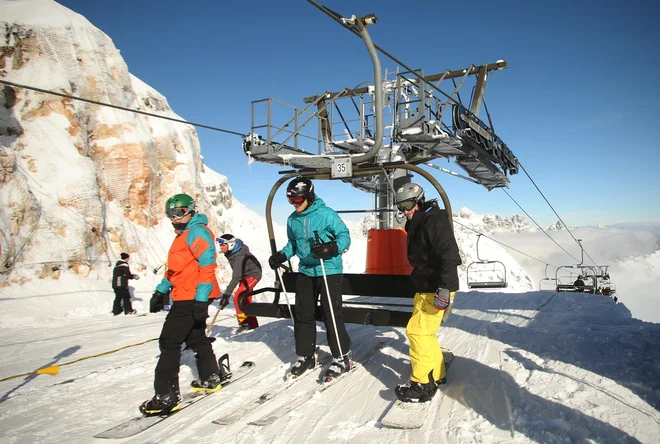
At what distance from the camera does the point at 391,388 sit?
387 centimetres

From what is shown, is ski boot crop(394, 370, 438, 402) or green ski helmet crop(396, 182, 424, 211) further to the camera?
green ski helmet crop(396, 182, 424, 211)

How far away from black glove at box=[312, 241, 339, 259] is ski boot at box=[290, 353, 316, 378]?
3.88 feet

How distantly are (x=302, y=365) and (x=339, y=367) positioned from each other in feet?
1.34

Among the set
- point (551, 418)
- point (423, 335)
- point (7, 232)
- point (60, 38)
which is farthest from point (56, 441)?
point (60, 38)

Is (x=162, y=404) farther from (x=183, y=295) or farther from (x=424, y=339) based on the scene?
(x=424, y=339)

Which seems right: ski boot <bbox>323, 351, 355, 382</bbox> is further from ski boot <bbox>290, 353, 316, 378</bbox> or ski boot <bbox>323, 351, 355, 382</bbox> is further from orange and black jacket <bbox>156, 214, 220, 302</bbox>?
orange and black jacket <bbox>156, 214, 220, 302</bbox>

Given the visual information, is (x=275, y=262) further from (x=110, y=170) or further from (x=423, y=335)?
(x=110, y=170)

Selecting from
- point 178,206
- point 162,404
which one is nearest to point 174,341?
point 162,404

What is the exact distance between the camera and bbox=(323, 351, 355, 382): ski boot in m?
4.04

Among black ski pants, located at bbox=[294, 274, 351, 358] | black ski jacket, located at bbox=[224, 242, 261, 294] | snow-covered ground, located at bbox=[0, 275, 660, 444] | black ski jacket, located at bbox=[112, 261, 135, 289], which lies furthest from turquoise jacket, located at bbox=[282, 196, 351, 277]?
black ski jacket, located at bbox=[112, 261, 135, 289]

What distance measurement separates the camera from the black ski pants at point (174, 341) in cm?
356

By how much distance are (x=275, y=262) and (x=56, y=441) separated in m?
2.40

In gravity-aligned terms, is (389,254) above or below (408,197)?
below

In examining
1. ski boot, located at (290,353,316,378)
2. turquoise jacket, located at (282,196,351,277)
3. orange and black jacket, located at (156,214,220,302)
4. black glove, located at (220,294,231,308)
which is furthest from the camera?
black glove, located at (220,294,231,308)
